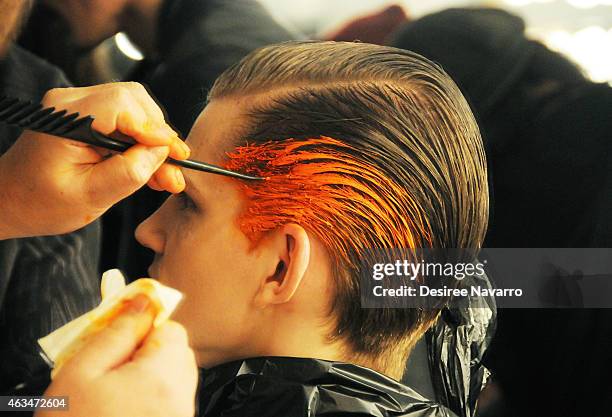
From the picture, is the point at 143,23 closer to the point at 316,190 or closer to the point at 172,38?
the point at 172,38

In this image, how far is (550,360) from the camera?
1347 millimetres

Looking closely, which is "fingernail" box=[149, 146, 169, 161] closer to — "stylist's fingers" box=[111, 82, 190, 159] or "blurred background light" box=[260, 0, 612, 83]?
"stylist's fingers" box=[111, 82, 190, 159]

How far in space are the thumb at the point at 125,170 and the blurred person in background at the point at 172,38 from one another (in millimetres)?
221

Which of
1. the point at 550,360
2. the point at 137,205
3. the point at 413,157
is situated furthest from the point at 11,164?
the point at 550,360

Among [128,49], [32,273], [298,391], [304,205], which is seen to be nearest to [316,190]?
[304,205]

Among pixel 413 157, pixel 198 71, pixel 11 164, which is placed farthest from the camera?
pixel 198 71

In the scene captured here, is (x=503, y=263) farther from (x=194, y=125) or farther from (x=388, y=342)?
(x=194, y=125)

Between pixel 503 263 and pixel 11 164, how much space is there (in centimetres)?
85

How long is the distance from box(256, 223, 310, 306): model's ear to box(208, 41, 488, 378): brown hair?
22 millimetres

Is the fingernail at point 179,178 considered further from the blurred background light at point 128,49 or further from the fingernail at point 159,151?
the blurred background light at point 128,49

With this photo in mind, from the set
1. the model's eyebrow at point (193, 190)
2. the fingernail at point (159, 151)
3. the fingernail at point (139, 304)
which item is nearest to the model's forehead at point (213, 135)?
the model's eyebrow at point (193, 190)

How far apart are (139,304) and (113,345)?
0.30ft

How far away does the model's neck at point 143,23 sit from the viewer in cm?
129

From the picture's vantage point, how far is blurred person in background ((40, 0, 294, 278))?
127 cm
